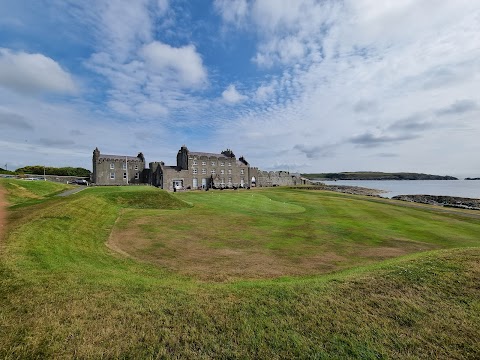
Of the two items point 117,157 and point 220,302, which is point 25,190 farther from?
point 117,157

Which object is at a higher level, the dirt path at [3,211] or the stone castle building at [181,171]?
the stone castle building at [181,171]

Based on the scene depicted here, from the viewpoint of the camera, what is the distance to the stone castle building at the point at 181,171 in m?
68.6

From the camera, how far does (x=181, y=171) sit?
72000mm

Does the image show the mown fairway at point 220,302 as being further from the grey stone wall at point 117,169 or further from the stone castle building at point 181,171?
the grey stone wall at point 117,169

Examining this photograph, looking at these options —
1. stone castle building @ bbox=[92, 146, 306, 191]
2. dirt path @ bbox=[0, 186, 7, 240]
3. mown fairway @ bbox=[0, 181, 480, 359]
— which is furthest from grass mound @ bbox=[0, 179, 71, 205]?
stone castle building @ bbox=[92, 146, 306, 191]

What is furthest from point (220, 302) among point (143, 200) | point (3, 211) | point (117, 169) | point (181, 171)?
point (117, 169)

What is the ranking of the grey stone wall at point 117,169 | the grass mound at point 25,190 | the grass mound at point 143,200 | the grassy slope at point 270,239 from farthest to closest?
the grey stone wall at point 117,169 < the grass mound at point 143,200 < the grass mound at point 25,190 < the grassy slope at point 270,239

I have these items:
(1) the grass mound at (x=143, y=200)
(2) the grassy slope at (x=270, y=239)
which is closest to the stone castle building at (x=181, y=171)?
(1) the grass mound at (x=143, y=200)

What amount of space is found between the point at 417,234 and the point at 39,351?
90.4 feet

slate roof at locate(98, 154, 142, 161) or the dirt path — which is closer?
the dirt path

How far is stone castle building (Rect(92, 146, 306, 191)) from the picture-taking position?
2699 inches

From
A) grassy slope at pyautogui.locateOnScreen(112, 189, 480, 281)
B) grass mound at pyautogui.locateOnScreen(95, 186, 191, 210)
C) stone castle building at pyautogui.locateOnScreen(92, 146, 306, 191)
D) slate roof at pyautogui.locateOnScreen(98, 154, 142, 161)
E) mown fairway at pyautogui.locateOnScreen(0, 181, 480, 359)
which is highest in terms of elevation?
slate roof at pyautogui.locateOnScreen(98, 154, 142, 161)

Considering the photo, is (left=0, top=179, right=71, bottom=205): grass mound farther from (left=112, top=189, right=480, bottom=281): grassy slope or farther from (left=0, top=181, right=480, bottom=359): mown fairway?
(left=0, top=181, right=480, bottom=359): mown fairway

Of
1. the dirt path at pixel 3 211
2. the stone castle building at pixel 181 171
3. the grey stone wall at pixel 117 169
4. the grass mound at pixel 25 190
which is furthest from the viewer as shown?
the stone castle building at pixel 181 171
